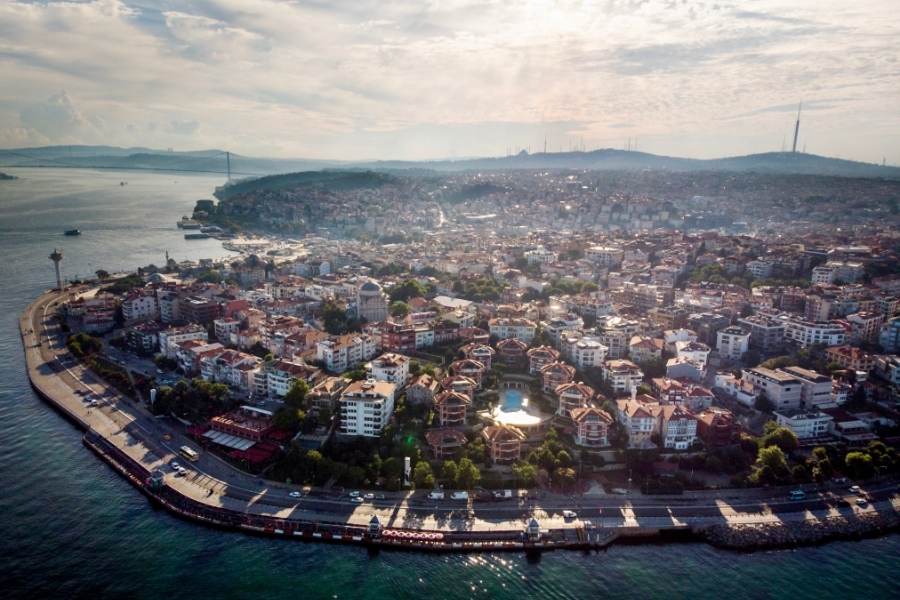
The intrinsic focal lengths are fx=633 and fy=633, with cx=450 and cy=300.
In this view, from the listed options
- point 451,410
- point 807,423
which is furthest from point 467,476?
point 807,423

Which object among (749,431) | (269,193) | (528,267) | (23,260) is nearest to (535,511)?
(749,431)

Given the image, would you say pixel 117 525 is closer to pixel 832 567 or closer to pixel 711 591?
pixel 711 591

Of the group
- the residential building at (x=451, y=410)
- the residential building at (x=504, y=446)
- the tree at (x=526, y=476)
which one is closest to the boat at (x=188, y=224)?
the residential building at (x=451, y=410)

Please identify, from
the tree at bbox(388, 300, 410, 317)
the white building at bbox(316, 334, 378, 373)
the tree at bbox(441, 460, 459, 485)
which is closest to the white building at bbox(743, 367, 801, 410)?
the tree at bbox(441, 460, 459, 485)

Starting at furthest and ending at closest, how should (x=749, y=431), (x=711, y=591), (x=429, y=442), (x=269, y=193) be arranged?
(x=269, y=193), (x=749, y=431), (x=429, y=442), (x=711, y=591)

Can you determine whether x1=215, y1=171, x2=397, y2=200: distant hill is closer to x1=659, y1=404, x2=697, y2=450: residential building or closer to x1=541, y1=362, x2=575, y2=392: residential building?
x1=541, y1=362, x2=575, y2=392: residential building

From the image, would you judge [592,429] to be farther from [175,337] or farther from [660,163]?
[660,163]
